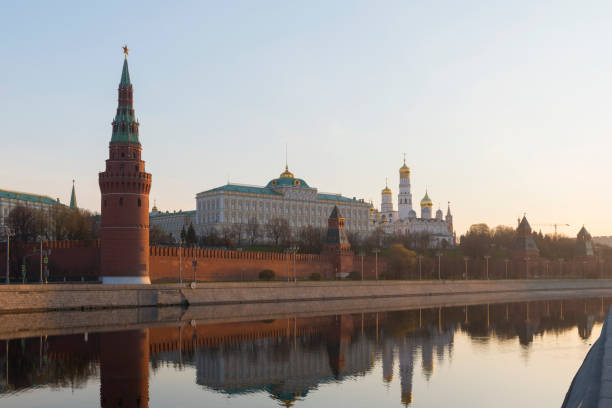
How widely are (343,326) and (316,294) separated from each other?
634 inches

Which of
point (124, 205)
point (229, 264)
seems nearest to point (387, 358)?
point (124, 205)

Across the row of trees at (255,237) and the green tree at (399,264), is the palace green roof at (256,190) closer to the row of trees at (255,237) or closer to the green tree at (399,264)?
the row of trees at (255,237)

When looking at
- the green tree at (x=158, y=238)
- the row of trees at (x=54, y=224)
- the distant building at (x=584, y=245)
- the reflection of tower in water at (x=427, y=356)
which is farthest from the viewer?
the distant building at (x=584, y=245)

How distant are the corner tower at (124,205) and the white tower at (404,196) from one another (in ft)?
379

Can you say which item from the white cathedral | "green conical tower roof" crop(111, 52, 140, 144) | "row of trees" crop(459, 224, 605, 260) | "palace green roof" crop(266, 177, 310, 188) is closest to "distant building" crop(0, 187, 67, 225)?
"palace green roof" crop(266, 177, 310, 188)

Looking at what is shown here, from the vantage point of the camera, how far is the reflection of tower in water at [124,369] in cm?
1883

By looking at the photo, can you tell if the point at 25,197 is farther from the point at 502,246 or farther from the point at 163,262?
the point at 502,246

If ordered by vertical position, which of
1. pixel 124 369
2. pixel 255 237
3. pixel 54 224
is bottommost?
pixel 124 369

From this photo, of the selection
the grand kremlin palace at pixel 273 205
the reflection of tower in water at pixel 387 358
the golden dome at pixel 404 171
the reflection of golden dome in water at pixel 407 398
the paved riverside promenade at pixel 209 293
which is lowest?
the reflection of tower in water at pixel 387 358

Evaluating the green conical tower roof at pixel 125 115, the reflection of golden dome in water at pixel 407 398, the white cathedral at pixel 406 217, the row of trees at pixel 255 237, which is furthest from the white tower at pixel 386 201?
the reflection of golden dome in water at pixel 407 398

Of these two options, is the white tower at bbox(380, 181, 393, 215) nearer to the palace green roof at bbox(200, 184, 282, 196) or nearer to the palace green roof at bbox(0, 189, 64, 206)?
the palace green roof at bbox(200, 184, 282, 196)

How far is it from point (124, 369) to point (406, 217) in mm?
138250

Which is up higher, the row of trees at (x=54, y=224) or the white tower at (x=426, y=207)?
the white tower at (x=426, y=207)

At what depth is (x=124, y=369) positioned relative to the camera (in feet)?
76.1
